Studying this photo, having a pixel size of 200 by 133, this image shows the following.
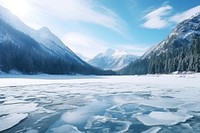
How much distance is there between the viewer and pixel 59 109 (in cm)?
1436

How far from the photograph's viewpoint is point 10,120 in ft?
36.2

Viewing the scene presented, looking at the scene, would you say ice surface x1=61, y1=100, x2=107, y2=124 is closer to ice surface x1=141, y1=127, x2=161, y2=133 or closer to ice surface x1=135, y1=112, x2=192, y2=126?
ice surface x1=135, y1=112, x2=192, y2=126

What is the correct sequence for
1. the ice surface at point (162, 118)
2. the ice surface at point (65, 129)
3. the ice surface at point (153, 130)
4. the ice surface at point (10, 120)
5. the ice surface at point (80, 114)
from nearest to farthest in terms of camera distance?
the ice surface at point (65, 129)
the ice surface at point (153, 130)
the ice surface at point (10, 120)
the ice surface at point (162, 118)
the ice surface at point (80, 114)

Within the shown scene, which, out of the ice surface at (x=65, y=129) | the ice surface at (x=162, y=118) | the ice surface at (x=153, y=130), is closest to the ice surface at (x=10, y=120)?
the ice surface at (x=65, y=129)

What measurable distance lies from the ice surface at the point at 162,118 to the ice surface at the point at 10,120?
19.5 feet

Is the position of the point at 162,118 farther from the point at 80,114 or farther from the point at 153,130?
the point at 80,114

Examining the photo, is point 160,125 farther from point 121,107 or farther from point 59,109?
point 59,109

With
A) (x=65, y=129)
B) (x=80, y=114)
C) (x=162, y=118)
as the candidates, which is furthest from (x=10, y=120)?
(x=162, y=118)

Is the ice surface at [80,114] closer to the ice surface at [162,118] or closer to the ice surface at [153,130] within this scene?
the ice surface at [162,118]

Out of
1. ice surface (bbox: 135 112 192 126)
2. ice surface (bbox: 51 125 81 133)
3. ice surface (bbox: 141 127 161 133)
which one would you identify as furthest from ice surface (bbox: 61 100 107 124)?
ice surface (bbox: 141 127 161 133)

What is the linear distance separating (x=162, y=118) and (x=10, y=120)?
748cm

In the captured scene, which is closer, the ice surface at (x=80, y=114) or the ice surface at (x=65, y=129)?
the ice surface at (x=65, y=129)

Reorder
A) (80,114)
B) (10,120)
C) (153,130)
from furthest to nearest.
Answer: (80,114) < (10,120) < (153,130)

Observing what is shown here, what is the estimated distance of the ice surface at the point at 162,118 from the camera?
36.1 ft
